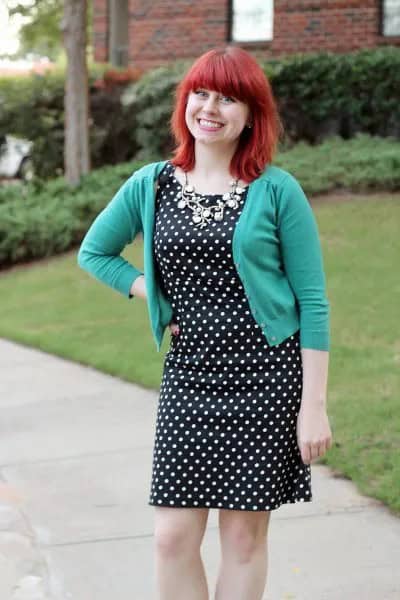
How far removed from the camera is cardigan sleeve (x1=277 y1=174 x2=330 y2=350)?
3.03 m

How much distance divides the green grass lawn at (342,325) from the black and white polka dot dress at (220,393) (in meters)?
1.79

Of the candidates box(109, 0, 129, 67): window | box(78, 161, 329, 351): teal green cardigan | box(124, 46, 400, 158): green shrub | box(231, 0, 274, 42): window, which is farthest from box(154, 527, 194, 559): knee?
box(109, 0, 129, 67): window

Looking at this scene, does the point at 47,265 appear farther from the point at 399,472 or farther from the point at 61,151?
the point at 399,472

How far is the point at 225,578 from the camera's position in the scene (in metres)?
3.17

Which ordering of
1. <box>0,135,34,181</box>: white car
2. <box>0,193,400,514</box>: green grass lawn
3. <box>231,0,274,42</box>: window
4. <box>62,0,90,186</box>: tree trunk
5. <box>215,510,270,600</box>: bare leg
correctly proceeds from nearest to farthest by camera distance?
1. <box>215,510,270,600</box>: bare leg
2. <box>0,193,400,514</box>: green grass lawn
3. <box>62,0,90,186</box>: tree trunk
4. <box>231,0,274,42</box>: window
5. <box>0,135,34,181</box>: white car

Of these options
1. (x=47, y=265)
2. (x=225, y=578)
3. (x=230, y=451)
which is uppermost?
(x=230, y=451)

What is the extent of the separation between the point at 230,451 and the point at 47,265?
8886 mm

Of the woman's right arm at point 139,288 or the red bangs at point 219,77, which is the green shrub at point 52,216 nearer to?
the woman's right arm at point 139,288

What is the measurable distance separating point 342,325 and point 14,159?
53.4 ft

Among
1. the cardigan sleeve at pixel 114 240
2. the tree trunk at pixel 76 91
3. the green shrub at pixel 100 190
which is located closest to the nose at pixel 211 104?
the cardigan sleeve at pixel 114 240

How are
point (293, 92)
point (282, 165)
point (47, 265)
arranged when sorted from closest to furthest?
point (47, 265) < point (282, 165) < point (293, 92)

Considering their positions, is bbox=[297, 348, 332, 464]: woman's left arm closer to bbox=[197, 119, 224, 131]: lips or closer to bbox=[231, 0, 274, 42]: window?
bbox=[197, 119, 224, 131]: lips

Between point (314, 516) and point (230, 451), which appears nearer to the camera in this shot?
point (230, 451)

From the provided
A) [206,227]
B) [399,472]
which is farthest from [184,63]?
[206,227]
